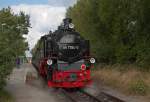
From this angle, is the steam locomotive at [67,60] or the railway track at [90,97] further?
the steam locomotive at [67,60]

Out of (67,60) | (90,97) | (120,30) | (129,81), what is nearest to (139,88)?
(90,97)

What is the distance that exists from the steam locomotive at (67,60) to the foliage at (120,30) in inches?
270

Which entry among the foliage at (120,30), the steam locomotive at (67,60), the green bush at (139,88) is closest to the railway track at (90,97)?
the steam locomotive at (67,60)

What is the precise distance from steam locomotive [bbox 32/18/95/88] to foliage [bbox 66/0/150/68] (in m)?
6.87

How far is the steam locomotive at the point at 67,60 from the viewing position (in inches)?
910

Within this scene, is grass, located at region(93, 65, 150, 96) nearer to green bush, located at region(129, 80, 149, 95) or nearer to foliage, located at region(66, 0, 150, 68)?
green bush, located at region(129, 80, 149, 95)

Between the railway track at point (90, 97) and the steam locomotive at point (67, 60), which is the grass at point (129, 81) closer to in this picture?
the railway track at point (90, 97)

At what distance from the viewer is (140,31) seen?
108ft

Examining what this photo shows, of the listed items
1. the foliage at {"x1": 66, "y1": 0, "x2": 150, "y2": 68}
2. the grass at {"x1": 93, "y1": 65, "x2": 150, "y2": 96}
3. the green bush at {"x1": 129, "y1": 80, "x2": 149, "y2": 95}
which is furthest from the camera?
the foliage at {"x1": 66, "y1": 0, "x2": 150, "y2": 68}

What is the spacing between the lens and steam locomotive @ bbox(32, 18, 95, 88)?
75.9 feet

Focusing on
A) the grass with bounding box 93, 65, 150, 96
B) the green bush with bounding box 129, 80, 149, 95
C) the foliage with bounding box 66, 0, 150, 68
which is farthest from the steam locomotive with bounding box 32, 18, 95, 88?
the foliage with bounding box 66, 0, 150, 68

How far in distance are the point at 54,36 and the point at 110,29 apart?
1414 centimetres

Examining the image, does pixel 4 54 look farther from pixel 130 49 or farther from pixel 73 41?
pixel 130 49

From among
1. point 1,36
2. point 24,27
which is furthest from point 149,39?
point 24,27
